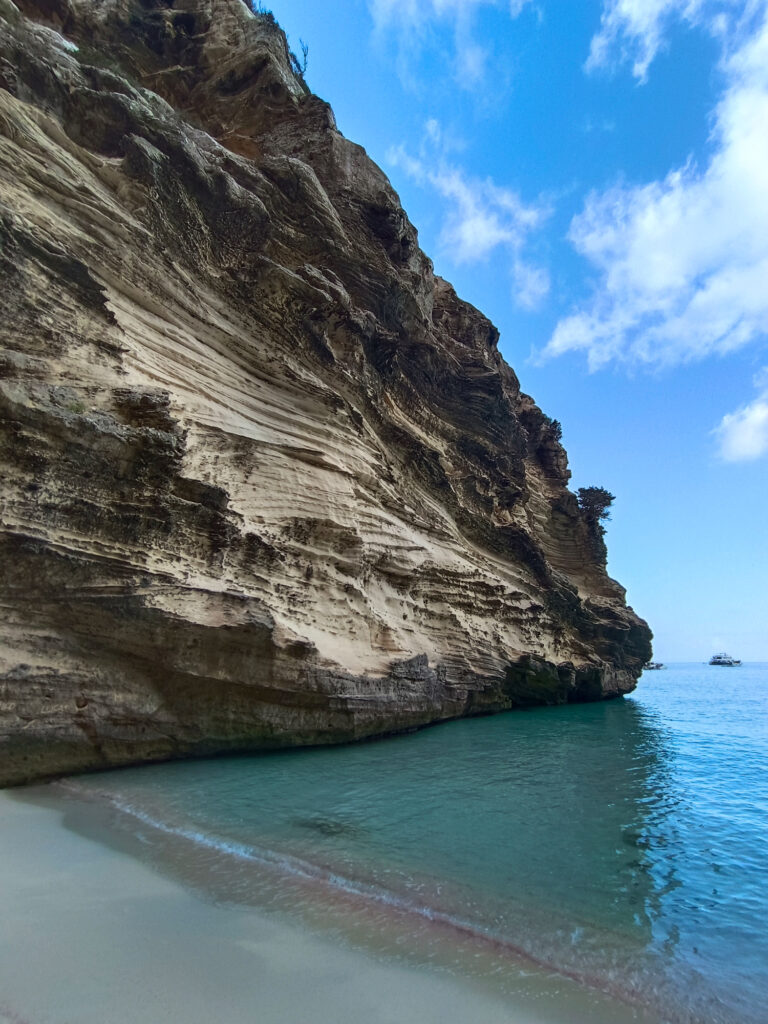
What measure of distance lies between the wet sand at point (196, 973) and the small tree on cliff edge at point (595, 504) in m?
31.1

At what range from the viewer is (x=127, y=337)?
38.1ft

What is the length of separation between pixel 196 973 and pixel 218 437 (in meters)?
10.7

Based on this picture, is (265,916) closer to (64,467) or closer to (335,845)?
(335,845)

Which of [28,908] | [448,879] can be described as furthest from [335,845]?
[28,908]

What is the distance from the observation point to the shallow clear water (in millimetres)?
3963

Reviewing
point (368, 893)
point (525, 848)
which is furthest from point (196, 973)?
point (525, 848)

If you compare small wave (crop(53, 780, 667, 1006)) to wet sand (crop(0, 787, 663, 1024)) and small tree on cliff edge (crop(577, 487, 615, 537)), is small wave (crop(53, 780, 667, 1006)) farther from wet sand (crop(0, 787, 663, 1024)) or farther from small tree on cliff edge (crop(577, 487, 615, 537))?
small tree on cliff edge (crop(577, 487, 615, 537))

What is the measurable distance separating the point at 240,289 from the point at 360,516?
7926 mm

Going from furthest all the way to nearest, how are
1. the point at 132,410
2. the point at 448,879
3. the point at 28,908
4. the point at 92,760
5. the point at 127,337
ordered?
1. the point at 127,337
2. the point at 132,410
3. the point at 92,760
4. the point at 448,879
5. the point at 28,908

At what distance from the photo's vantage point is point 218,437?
41.0 ft

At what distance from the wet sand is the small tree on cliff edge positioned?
102ft

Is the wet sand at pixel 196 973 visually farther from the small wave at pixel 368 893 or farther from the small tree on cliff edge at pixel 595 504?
the small tree on cliff edge at pixel 595 504

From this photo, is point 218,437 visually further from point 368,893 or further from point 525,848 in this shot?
point 525,848

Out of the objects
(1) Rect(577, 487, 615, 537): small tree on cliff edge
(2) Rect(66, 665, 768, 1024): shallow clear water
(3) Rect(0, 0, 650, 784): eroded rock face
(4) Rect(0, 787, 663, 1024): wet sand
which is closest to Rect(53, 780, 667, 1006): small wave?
(2) Rect(66, 665, 768, 1024): shallow clear water
